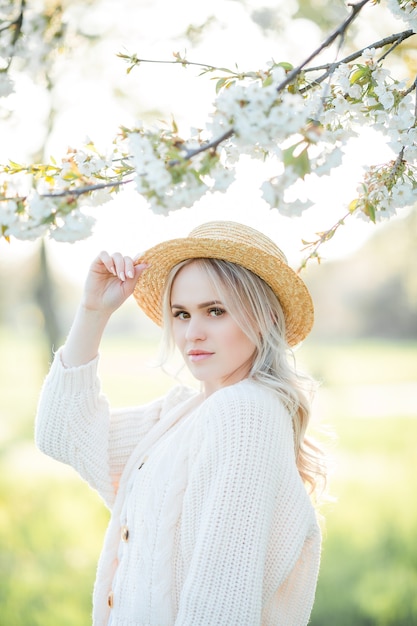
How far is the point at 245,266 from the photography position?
2199mm

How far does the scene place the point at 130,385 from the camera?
48.3 ft

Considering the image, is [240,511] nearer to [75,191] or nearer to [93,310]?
[93,310]

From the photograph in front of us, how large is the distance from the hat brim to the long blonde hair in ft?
0.10

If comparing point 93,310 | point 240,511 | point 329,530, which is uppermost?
point 93,310

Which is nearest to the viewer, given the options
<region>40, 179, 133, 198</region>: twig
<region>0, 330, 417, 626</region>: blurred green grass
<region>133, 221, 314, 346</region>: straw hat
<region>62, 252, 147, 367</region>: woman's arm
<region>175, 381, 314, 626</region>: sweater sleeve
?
<region>40, 179, 133, 198</region>: twig

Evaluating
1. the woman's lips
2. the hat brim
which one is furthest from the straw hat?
the woman's lips

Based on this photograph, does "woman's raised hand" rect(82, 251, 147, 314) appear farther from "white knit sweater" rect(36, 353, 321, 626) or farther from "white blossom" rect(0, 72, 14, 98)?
"white blossom" rect(0, 72, 14, 98)

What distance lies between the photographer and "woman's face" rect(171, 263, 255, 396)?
85.1 inches

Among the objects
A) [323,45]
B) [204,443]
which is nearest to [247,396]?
[204,443]

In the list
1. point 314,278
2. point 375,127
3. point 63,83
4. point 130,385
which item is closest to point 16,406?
point 130,385

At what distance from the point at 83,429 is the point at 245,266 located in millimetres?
766

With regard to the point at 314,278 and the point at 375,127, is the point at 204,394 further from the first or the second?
the point at 314,278

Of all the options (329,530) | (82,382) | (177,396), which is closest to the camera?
(82,382)

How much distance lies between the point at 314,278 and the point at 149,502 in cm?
2233
